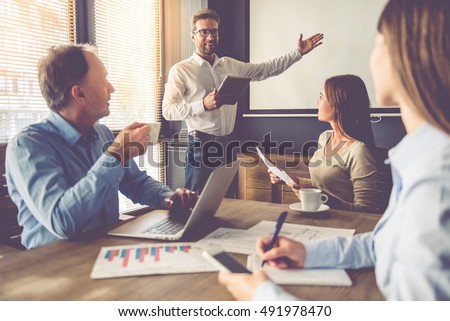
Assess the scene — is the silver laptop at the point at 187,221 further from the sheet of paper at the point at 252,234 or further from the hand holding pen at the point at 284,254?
the hand holding pen at the point at 284,254

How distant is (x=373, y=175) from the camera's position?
183 centimetres

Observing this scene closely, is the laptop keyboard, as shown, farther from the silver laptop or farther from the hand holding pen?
the hand holding pen

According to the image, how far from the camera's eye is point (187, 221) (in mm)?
1184

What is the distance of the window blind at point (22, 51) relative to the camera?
243 centimetres

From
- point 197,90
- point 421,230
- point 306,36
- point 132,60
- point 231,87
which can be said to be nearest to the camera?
point 421,230

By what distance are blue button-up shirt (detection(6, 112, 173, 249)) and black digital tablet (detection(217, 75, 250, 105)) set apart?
1322 mm

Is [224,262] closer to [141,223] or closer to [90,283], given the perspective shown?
[90,283]

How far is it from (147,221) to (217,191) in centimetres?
25

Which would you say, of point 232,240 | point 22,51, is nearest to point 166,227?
point 232,240

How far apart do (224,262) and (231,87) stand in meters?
2.00

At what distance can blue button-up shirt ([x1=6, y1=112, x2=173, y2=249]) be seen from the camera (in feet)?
3.73

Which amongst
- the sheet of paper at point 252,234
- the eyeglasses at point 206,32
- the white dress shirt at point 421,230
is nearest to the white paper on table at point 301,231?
the sheet of paper at point 252,234
